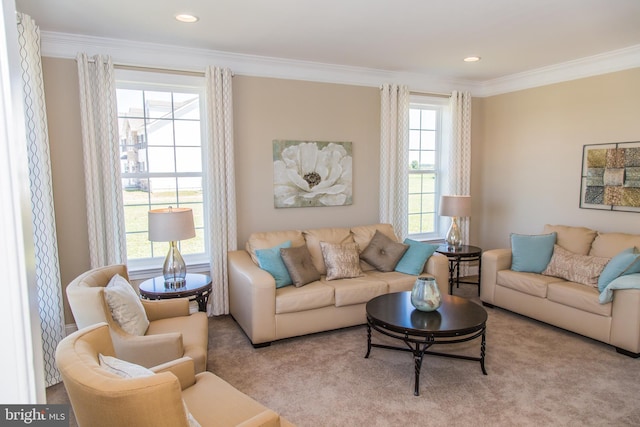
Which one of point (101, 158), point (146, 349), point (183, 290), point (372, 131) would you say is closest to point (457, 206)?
point (372, 131)

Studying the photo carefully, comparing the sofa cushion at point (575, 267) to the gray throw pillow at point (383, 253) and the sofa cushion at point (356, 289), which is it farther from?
the sofa cushion at point (356, 289)

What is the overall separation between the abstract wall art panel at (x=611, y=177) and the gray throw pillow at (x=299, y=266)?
3203 millimetres

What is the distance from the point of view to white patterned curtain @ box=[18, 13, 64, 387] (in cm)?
289

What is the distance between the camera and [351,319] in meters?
3.90

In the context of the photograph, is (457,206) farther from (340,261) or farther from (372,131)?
(340,261)

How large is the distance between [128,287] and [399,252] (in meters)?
2.73

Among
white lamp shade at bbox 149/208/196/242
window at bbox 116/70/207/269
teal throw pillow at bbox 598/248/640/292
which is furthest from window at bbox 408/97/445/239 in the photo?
white lamp shade at bbox 149/208/196/242

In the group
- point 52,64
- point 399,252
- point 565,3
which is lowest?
point 399,252

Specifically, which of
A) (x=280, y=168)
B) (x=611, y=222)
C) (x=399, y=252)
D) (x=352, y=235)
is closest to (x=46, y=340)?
(x=280, y=168)

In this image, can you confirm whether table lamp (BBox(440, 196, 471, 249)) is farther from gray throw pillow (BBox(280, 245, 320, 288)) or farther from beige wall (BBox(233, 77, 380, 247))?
gray throw pillow (BBox(280, 245, 320, 288))

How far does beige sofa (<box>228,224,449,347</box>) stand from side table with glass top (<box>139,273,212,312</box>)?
368 mm

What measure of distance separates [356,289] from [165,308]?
1.72 meters

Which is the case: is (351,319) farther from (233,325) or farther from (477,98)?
(477,98)

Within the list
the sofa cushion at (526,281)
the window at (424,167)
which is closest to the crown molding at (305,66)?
the window at (424,167)
